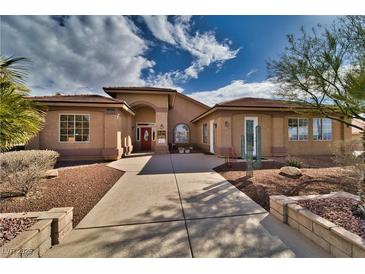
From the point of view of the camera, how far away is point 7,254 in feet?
6.92

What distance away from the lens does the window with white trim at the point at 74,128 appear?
10.8m

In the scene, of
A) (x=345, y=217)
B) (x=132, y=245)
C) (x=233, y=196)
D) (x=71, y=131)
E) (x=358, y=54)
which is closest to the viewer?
(x=132, y=245)

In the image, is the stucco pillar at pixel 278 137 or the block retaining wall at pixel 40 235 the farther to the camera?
the stucco pillar at pixel 278 137

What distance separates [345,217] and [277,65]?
7.23m

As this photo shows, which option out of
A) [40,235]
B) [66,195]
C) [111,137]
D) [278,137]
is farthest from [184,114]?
[40,235]

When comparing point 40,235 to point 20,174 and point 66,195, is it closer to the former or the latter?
point 66,195

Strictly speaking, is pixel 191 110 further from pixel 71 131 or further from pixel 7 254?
pixel 7 254

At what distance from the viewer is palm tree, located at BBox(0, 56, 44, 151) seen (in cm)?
260

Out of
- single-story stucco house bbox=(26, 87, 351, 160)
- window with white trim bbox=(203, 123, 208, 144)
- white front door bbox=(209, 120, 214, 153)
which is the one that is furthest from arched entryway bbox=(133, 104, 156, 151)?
white front door bbox=(209, 120, 214, 153)

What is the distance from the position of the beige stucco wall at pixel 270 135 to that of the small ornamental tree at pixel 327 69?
3288mm

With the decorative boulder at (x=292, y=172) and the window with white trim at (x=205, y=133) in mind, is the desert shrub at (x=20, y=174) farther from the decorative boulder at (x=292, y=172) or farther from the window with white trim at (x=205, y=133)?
the window with white trim at (x=205, y=133)

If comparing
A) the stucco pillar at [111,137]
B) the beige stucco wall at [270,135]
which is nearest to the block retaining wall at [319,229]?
the beige stucco wall at [270,135]

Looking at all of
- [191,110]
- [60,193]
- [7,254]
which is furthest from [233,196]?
[191,110]

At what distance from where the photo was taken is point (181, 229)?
10.3 feet
